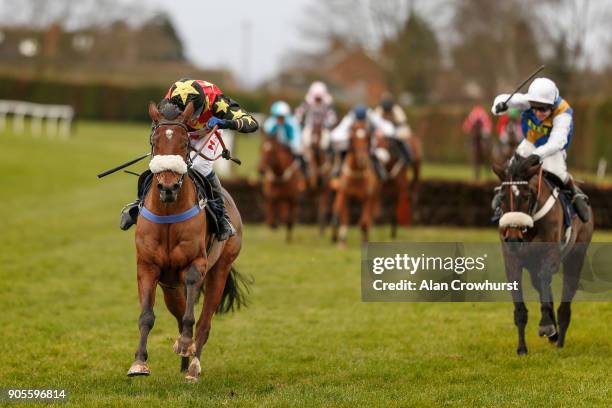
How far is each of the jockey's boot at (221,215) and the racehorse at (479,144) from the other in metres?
22.7

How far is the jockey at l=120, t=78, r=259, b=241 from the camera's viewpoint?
7.16 m

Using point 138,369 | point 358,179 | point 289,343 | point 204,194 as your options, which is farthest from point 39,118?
point 138,369

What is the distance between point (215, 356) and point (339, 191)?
7.95 m

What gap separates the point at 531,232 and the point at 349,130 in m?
7.76

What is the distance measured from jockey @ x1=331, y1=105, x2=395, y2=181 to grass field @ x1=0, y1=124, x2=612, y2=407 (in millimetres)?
1599

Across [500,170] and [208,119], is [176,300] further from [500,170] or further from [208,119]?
[500,170]

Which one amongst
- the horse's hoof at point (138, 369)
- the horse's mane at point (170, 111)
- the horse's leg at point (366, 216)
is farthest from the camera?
the horse's leg at point (366, 216)

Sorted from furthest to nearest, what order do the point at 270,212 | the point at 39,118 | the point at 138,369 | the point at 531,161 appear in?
the point at 39,118, the point at 270,212, the point at 531,161, the point at 138,369

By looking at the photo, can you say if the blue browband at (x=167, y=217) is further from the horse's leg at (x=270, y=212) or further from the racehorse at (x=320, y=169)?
the racehorse at (x=320, y=169)

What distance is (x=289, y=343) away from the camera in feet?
30.2

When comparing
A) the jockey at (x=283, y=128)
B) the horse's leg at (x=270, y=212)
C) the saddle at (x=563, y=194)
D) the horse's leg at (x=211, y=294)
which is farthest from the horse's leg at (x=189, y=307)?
the horse's leg at (x=270, y=212)

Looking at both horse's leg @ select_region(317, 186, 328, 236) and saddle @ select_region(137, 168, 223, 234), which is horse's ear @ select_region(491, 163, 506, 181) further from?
horse's leg @ select_region(317, 186, 328, 236)

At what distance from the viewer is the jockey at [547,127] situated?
331 inches

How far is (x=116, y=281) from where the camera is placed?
13039 mm
